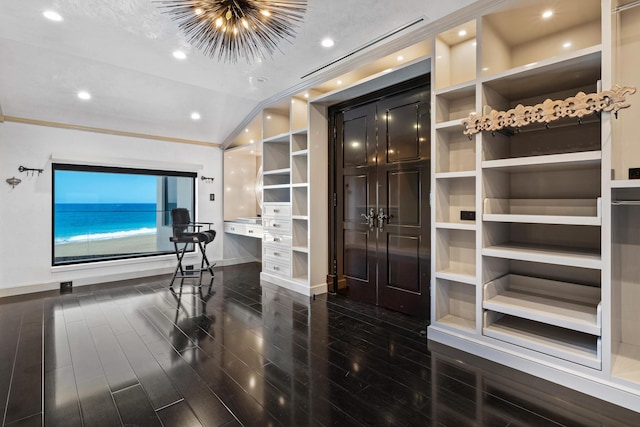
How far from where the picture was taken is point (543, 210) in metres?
2.40

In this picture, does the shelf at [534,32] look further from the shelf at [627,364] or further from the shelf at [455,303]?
the shelf at [627,364]

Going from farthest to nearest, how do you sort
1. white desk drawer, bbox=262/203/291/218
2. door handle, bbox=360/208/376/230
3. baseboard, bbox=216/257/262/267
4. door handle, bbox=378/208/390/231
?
baseboard, bbox=216/257/262/267 < white desk drawer, bbox=262/203/291/218 < door handle, bbox=360/208/376/230 < door handle, bbox=378/208/390/231

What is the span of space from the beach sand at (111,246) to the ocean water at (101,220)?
68 mm

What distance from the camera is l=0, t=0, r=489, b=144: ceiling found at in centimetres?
240

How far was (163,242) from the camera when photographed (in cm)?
550

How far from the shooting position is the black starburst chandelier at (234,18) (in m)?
2.01

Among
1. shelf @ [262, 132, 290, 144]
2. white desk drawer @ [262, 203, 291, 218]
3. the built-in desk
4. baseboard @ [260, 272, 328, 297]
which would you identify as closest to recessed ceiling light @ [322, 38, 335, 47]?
Result: shelf @ [262, 132, 290, 144]

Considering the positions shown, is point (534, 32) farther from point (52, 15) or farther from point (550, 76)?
point (52, 15)

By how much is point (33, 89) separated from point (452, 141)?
4.86 meters

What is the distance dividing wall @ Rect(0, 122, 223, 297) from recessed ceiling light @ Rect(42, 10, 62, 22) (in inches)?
95.5

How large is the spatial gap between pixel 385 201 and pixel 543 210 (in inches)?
58.3

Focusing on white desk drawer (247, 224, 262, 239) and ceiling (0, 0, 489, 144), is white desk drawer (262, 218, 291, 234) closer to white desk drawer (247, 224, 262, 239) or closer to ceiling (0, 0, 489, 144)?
white desk drawer (247, 224, 262, 239)

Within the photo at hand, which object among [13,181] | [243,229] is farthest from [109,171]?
[243,229]

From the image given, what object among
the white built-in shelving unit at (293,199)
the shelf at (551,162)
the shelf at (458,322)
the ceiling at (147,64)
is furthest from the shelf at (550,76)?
the white built-in shelving unit at (293,199)
